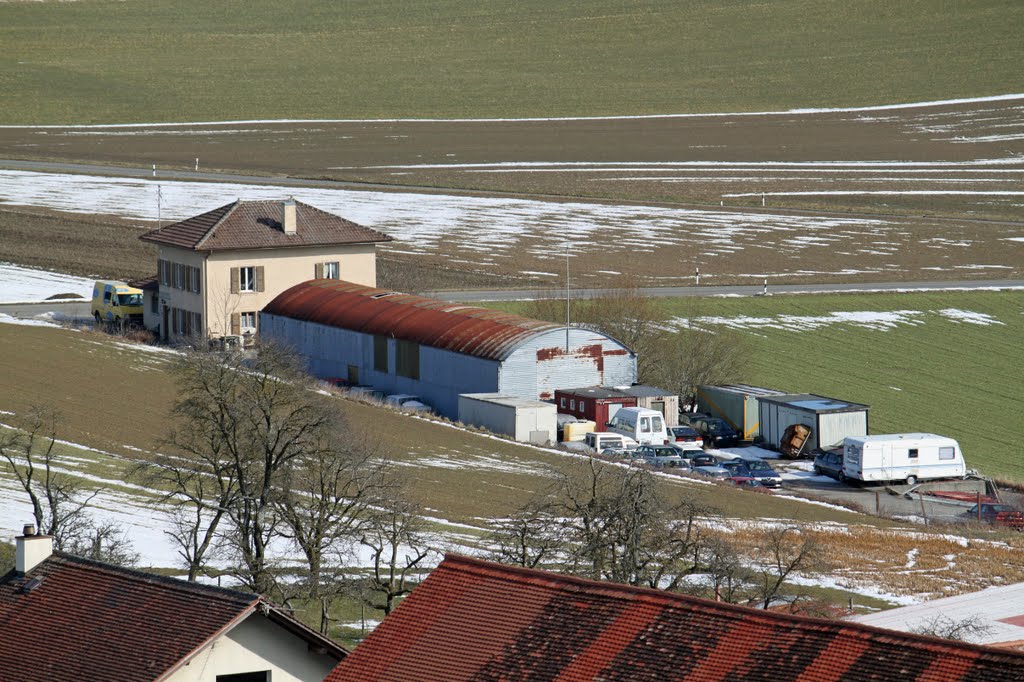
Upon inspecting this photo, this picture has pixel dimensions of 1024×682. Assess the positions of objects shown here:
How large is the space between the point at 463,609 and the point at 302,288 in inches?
2148

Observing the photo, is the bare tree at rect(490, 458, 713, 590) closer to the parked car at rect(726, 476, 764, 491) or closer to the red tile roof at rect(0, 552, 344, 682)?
the red tile roof at rect(0, 552, 344, 682)

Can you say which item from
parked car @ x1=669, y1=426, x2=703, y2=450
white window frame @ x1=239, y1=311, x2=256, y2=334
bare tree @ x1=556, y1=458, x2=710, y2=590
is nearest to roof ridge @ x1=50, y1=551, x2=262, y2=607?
bare tree @ x1=556, y1=458, x2=710, y2=590

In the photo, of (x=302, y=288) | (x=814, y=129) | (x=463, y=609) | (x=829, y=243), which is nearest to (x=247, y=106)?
(x=814, y=129)

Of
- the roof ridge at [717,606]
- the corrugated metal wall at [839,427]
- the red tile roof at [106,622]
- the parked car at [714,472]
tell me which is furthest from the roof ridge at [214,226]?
the roof ridge at [717,606]

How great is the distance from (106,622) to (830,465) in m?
41.1

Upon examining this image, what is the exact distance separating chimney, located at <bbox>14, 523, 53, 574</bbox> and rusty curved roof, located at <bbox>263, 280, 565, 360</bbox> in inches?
1656

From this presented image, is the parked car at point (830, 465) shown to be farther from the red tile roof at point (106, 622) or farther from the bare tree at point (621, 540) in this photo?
the red tile roof at point (106, 622)

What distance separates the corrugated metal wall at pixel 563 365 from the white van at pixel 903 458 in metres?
12.0

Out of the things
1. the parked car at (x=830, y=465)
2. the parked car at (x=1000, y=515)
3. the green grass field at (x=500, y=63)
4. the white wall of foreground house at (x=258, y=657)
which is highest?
the green grass field at (x=500, y=63)

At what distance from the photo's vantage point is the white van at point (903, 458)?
57312 mm

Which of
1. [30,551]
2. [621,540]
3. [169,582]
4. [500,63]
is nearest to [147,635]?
[169,582]

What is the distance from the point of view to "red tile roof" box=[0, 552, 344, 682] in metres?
20.8

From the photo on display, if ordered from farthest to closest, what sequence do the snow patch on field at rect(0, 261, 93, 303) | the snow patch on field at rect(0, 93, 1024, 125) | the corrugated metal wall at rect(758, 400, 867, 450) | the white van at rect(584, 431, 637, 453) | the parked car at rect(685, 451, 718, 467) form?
the snow patch on field at rect(0, 93, 1024, 125), the snow patch on field at rect(0, 261, 93, 303), the corrugated metal wall at rect(758, 400, 867, 450), the white van at rect(584, 431, 637, 453), the parked car at rect(685, 451, 718, 467)

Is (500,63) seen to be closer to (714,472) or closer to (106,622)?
(714,472)
